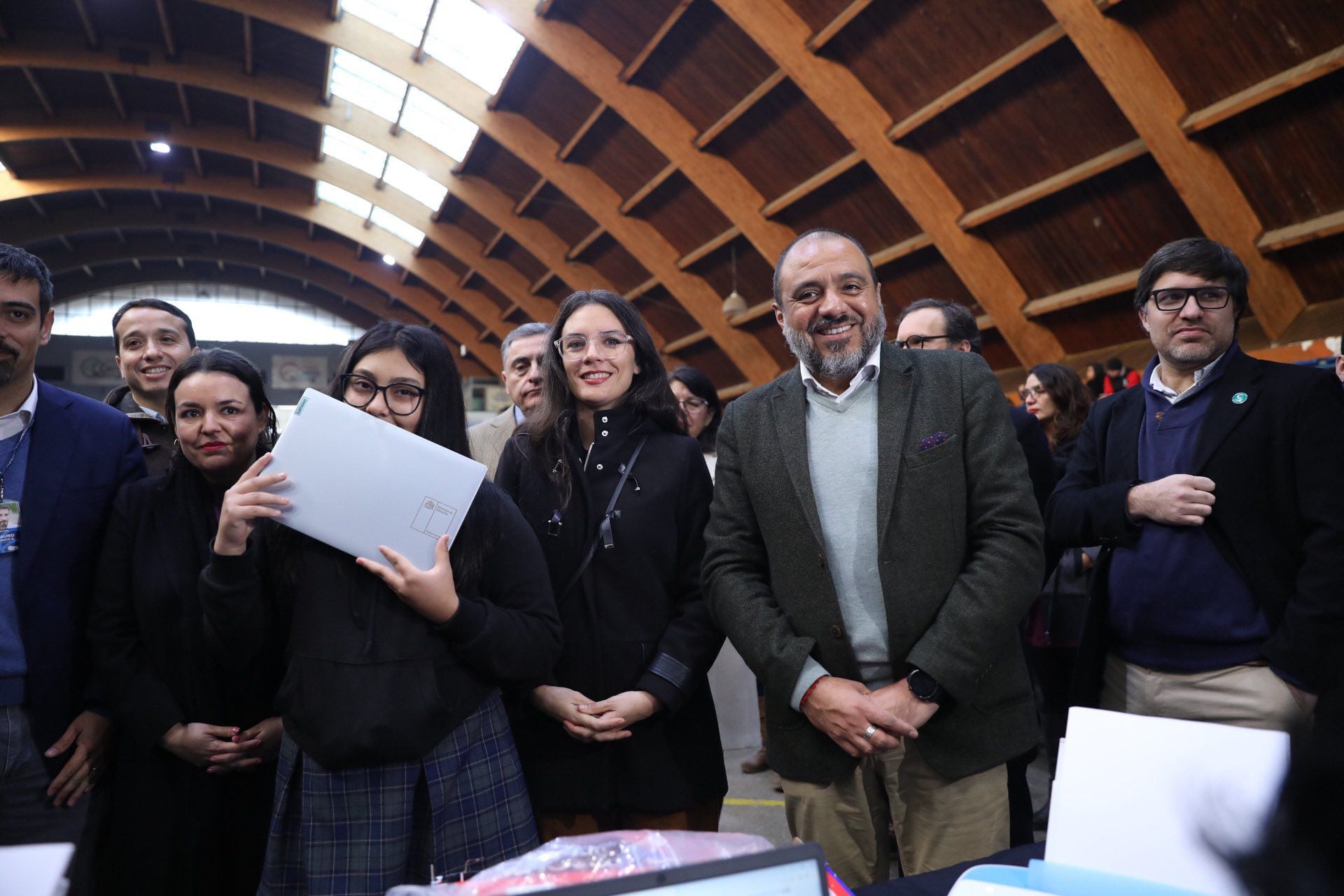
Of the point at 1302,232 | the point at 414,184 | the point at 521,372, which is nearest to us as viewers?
the point at 521,372

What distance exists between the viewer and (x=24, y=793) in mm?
2057

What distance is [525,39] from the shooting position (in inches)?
483

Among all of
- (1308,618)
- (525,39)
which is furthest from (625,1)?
(1308,618)

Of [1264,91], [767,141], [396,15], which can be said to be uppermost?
[396,15]

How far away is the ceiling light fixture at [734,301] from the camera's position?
1347 centimetres

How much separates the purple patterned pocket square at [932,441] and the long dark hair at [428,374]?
0.97 metres

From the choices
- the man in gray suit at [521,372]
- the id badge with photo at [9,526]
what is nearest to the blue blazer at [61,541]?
the id badge with photo at [9,526]

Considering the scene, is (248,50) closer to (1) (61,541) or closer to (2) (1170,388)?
(1) (61,541)

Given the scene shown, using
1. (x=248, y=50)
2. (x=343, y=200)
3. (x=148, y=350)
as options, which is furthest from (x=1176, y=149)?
(x=343, y=200)

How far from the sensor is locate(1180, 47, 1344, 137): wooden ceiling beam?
6.54m

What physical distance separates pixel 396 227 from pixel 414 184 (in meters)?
3.22

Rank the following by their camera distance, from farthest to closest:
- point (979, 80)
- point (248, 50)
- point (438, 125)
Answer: point (438, 125), point (248, 50), point (979, 80)

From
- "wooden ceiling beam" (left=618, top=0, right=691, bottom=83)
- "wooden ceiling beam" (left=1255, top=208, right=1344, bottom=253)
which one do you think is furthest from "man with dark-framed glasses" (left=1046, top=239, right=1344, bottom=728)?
"wooden ceiling beam" (left=618, top=0, right=691, bottom=83)

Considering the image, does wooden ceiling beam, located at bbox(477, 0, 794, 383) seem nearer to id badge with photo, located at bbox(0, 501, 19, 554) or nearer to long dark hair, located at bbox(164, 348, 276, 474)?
long dark hair, located at bbox(164, 348, 276, 474)
